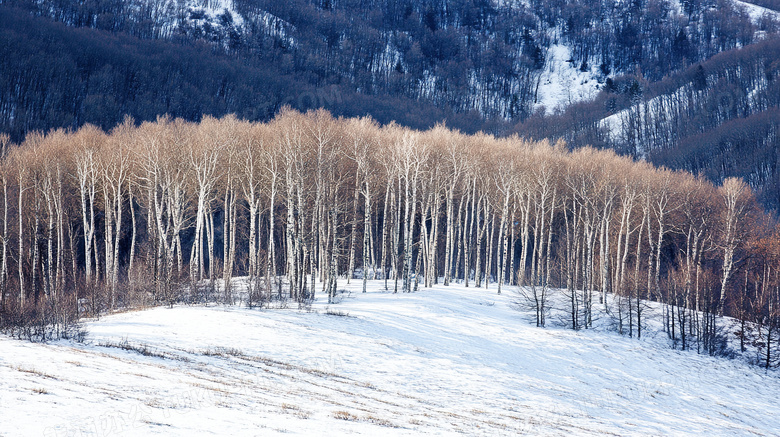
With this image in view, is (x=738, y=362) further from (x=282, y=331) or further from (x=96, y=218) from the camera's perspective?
(x=96, y=218)

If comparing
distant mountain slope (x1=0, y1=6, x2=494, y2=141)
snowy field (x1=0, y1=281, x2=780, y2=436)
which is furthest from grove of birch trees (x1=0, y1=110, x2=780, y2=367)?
distant mountain slope (x1=0, y1=6, x2=494, y2=141)

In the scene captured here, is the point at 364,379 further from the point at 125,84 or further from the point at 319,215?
the point at 125,84

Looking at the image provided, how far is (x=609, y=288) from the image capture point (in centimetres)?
5028

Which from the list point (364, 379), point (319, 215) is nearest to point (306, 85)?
point (319, 215)

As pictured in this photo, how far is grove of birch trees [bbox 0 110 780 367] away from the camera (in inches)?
1233

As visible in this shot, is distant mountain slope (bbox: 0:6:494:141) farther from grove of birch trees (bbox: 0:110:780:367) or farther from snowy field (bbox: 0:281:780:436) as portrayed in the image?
snowy field (bbox: 0:281:780:436)

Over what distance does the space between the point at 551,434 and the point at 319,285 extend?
28.3 metres

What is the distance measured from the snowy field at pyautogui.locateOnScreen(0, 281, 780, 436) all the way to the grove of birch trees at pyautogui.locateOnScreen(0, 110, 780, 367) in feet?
14.7

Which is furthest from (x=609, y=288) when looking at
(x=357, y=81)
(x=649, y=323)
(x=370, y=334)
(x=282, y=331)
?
(x=357, y=81)

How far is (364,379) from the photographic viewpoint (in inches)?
609

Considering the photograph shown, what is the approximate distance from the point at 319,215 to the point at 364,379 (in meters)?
19.7

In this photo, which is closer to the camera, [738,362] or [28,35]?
[738,362]

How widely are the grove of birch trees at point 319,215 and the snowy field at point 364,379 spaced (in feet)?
14.7

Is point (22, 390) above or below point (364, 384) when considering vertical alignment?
above
